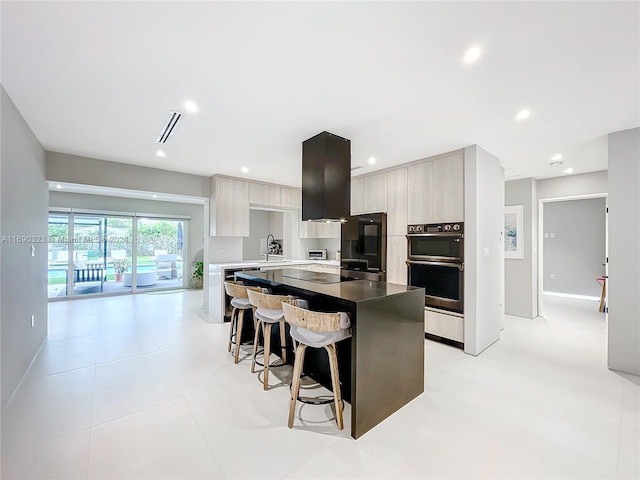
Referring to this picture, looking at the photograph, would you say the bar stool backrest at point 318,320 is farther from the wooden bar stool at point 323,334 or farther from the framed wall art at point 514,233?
the framed wall art at point 514,233

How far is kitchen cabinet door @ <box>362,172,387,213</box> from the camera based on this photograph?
4703 mm

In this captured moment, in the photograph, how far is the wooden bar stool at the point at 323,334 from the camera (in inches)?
80.5

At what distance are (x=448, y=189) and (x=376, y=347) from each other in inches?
103

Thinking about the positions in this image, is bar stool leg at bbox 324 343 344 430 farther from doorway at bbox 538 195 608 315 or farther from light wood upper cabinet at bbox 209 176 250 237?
doorway at bbox 538 195 608 315

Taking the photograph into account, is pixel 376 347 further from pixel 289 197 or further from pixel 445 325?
pixel 289 197

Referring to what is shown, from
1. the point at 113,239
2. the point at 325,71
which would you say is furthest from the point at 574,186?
the point at 113,239

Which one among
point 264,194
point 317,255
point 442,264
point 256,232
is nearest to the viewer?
point 442,264

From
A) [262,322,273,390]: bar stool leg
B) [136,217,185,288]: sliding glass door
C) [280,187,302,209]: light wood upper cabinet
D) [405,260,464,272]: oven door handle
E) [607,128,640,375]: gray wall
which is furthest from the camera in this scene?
[136,217,185,288]: sliding glass door

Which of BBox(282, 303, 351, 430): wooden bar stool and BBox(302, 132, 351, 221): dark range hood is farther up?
BBox(302, 132, 351, 221): dark range hood

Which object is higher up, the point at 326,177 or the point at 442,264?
the point at 326,177

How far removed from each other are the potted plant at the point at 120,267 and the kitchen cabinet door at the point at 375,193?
6.83m

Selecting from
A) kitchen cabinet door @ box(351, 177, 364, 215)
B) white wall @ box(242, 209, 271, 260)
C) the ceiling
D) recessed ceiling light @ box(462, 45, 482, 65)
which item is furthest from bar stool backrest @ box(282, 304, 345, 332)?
white wall @ box(242, 209, 271, 260)

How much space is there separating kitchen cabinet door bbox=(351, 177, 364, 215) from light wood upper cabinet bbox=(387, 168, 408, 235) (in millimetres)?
599

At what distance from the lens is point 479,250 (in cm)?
358
